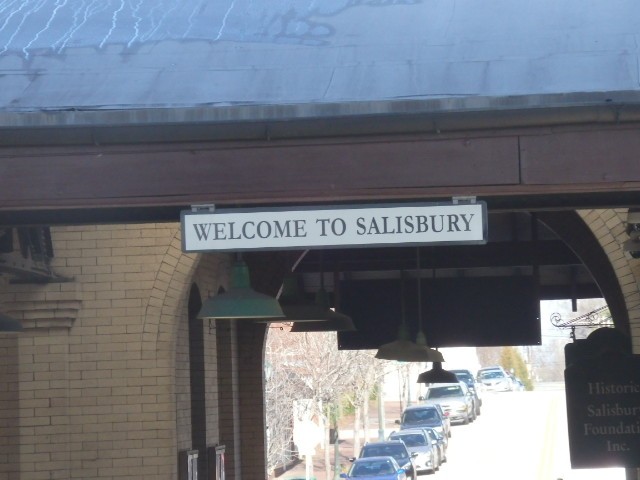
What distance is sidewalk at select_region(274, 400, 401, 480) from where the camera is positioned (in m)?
40.1

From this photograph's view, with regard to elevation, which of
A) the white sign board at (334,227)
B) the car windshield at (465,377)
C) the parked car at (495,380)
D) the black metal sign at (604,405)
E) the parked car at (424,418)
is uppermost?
the white sign board at (334,227)

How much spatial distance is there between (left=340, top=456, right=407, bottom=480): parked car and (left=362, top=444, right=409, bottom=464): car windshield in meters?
2.46

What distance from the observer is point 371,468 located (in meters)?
27.9

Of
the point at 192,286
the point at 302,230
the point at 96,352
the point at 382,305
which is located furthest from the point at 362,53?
the point at 382,305

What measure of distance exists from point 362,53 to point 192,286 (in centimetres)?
600

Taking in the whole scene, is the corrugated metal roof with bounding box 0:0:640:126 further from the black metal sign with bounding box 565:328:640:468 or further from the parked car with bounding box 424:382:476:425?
the parked car with bounding box 424:382:476:425

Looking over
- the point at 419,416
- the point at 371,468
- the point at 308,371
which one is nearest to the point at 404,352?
the point at 371,468

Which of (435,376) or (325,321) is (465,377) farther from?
(325,321)

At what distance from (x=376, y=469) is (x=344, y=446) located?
21836 mm

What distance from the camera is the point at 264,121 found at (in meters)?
5.29

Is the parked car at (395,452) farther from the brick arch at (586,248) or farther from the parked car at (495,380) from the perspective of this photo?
the parked car at (495,380)

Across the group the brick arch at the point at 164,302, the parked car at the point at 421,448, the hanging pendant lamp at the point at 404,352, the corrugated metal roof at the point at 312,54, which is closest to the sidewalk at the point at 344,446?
the parked car at the point at 421,448

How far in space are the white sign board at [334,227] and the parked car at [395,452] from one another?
25878 millimetres

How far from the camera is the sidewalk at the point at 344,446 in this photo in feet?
131
